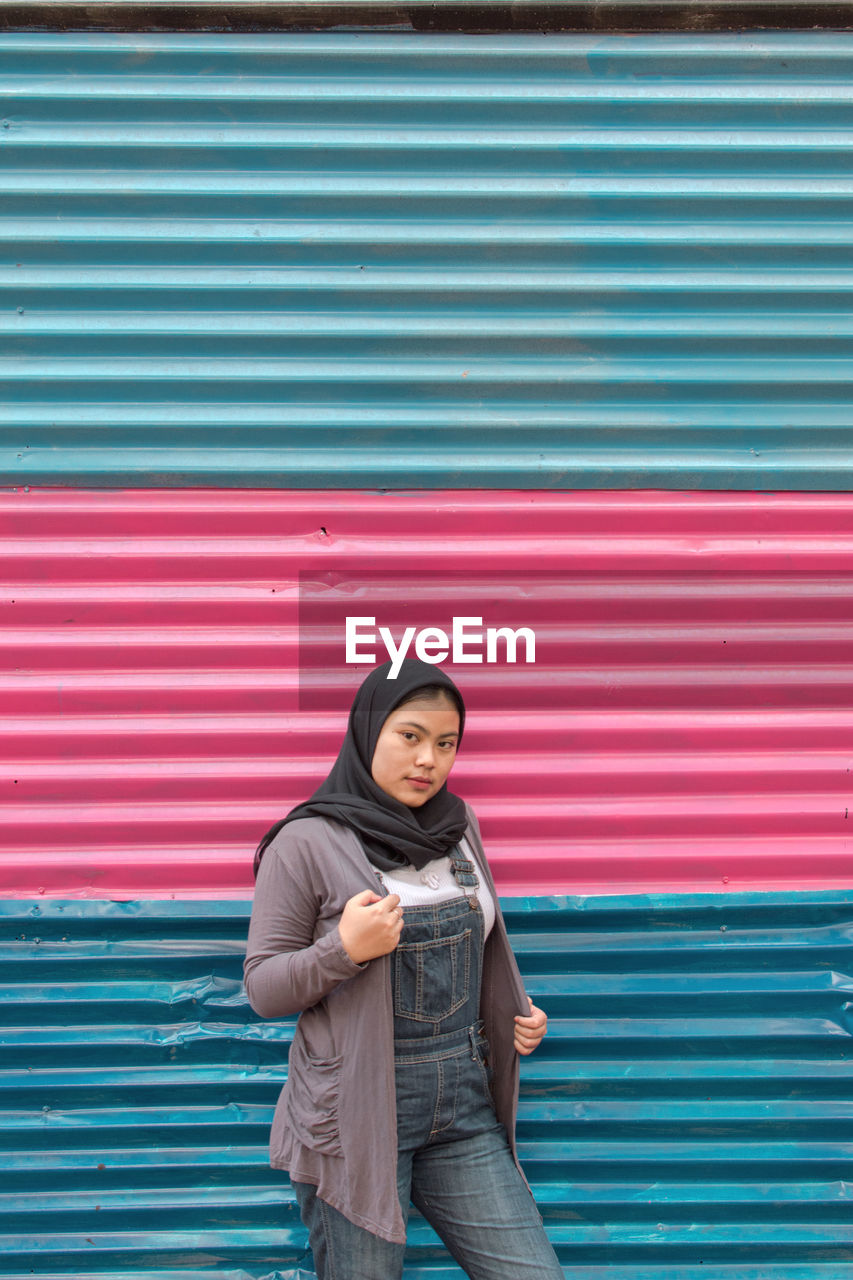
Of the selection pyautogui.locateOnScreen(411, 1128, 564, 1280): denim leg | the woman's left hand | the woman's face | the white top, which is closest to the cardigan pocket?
pyautogui.locateOnScreen(411, 1128, 564, 1280): denim leg

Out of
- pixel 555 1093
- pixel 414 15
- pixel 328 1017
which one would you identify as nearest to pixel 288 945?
pixel 328 1017

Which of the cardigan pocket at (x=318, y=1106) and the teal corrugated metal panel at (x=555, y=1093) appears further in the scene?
the teal corrugated metal panel at (x=555, y=1093)

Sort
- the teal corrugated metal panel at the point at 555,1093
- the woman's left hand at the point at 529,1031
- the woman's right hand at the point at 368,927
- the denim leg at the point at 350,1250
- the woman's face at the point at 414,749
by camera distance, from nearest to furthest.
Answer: the woman's right hand at the point at 368,927 < the denim leg at the point at 350,1250 < the woman's face at the point at 414,749 < the woman's left hand at the point at 529,1031 < the teal corrugated metal panel at the point at 555,1093

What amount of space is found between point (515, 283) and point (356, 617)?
1.22m

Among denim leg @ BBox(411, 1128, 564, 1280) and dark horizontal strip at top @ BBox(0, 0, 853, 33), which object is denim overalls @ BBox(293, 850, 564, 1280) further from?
dark horizontal strip at top @ BBox(0, 0, 853, 33)

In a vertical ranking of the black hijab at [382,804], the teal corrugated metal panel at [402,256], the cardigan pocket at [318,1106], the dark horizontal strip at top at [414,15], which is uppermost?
the dark horizontal strip at top at [414,15]

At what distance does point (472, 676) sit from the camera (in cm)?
262

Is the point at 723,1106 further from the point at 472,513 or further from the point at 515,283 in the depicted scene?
the point at 515,283

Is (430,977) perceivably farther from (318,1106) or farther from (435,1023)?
(318,1106)

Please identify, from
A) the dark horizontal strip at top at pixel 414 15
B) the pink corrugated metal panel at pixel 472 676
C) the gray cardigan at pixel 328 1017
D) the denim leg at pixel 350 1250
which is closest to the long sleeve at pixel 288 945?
the gray cardigan at pixel 328 1017

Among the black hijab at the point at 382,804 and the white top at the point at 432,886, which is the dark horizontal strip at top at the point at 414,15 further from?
the white top at the point at 432,886

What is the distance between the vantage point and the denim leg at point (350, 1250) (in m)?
1.82

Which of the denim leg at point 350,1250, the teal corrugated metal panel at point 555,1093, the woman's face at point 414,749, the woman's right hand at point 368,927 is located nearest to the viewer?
the woman's right hand at point 368,927

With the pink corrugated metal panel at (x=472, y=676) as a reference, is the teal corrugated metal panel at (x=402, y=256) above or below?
above
